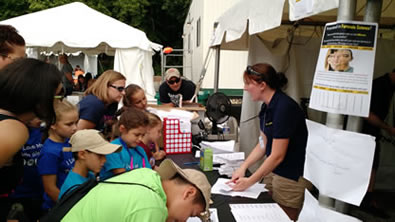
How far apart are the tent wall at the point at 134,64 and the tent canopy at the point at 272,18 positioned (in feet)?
9.75

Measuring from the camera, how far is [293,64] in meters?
3.76

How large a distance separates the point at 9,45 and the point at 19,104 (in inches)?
39.1

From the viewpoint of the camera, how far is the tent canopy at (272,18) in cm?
171

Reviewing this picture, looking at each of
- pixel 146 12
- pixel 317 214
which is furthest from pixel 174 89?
pixel 146 12

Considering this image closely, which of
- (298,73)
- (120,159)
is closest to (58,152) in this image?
(120,159)

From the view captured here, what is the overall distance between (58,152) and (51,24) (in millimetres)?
5364

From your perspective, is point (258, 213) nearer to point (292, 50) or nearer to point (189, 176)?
point (189, 176)

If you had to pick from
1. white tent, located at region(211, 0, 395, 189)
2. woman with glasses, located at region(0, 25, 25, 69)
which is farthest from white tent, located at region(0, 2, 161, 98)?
woman with glasses, located at region(0, 25, 25, 69)

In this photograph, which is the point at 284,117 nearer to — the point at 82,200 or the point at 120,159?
the point at 120,159

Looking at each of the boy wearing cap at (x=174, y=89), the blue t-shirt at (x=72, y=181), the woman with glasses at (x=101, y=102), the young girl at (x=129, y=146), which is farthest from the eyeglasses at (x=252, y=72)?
the boy wearing cap at (x=174, y=89)

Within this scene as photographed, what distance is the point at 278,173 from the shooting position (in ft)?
7.12

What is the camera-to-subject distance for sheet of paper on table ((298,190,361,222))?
3.87 feet

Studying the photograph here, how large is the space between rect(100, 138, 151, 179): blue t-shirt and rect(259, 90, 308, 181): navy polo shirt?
1011mm

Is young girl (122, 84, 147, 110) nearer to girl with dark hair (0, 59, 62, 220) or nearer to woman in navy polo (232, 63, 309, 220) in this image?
woman in navy polo (232, 63, 309, 220)
